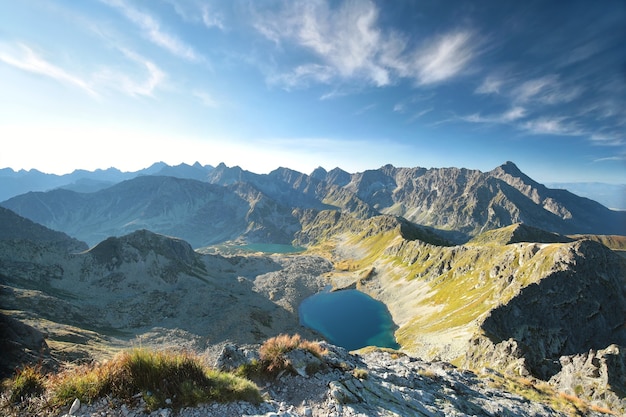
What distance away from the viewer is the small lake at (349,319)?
100 meters

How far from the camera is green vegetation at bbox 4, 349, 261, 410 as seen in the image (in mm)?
9242

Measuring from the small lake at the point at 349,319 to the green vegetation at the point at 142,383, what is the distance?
9343 centimetres

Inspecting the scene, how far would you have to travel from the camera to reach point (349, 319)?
119 metres

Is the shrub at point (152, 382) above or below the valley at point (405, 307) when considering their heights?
above

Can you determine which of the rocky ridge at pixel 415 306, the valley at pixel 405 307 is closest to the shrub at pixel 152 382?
the rocky ridge at pixel 415 306

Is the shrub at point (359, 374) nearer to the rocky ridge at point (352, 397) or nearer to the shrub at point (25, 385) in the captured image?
the rocky ridge at point (352, 397)

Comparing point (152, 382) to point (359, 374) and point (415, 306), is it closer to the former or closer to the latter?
point (359, 374)

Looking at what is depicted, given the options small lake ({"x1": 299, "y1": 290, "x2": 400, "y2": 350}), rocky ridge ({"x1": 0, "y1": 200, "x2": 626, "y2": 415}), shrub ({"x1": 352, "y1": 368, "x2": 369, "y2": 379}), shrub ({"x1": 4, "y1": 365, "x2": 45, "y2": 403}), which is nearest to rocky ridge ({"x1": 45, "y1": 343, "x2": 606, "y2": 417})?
shrub ({"x1": 352, "y1": 368, "x2": 369, "y2": 379})

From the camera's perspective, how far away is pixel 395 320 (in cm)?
11444

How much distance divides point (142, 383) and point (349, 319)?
118 metres

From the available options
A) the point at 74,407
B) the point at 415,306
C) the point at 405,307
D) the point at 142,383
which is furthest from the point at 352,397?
the point at 405,307

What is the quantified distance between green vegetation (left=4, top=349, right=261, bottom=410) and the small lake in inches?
3678

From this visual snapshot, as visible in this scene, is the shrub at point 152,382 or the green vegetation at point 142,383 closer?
the green vegetation at point 142,383

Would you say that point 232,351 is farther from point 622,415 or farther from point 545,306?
point 545,306
